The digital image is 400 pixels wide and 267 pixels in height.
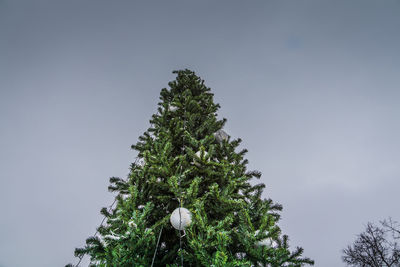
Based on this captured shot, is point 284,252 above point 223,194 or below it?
below

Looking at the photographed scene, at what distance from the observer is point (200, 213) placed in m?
1.93

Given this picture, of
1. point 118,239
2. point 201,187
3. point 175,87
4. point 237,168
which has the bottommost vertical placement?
point 118,239

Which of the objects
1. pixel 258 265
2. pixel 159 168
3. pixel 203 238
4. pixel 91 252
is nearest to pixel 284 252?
pixel 258 265

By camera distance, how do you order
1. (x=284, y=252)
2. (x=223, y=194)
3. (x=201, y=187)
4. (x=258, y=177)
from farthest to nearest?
(x=258, y=177), (x=201, y=187), (x=223, y=194), (x=284, y=252)

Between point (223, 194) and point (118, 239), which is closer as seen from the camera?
point (118, 239)

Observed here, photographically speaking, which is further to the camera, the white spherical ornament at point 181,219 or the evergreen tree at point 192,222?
the white spherical ornament at point 181,219

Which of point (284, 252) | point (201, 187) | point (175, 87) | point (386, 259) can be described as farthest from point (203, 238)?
point (386, 259)

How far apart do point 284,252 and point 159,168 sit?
1711 millimetres

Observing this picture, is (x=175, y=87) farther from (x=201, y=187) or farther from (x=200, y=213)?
(x=200, y=213)

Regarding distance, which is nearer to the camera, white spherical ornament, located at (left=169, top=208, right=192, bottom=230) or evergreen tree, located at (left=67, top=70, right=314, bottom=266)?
evergreen tree, located at (left=67, top=70, right=314, bottom=266)

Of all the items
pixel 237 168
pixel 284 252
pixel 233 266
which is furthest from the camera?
pixel 237 168

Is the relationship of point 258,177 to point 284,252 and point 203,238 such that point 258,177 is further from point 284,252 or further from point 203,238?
point 203,238

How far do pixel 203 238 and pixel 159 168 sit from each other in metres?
1.05

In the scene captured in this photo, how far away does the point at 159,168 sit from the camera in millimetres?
2408
